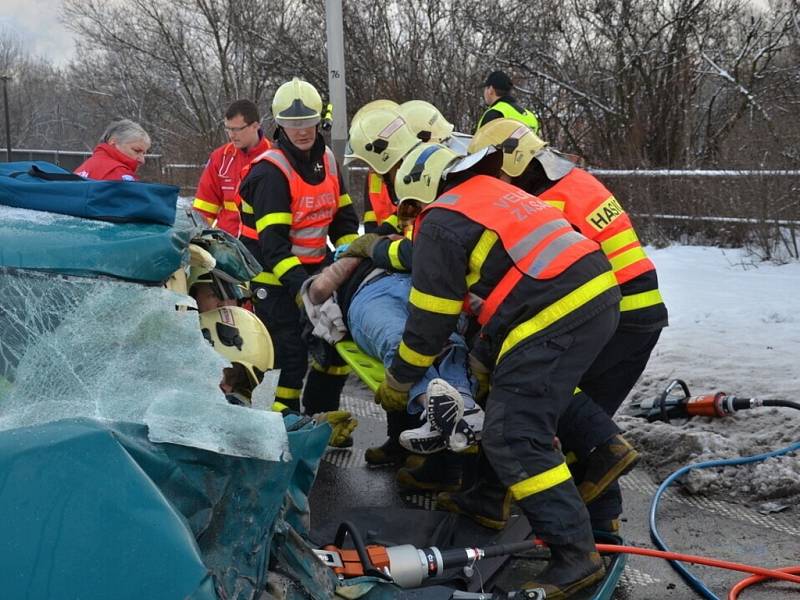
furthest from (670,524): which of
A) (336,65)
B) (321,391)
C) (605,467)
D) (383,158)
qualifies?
(336,65)

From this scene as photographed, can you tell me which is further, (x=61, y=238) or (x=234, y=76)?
(x=234, y=76)

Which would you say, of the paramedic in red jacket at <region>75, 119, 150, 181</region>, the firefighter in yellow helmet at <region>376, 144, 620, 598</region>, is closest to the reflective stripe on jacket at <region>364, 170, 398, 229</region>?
the paramedic in red jacket at <region>75, 119, 150, 181</region>

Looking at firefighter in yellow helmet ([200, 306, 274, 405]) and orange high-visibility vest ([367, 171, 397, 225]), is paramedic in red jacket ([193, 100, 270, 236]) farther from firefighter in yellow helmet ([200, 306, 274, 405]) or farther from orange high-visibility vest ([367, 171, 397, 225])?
firefighter in yellow helmet ([200, 306, 274, 405])

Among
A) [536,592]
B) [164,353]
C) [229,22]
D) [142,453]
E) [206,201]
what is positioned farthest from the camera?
[229,22]

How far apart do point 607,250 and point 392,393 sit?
1.17 meters

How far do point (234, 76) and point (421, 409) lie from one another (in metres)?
22.9

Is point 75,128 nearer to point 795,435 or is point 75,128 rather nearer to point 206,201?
point 206,201

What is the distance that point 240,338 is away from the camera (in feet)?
11.3

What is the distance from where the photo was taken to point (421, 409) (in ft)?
13.1

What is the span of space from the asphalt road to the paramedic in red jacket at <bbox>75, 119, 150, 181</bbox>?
2.54 metres

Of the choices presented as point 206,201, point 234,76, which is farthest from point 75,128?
point 206,201

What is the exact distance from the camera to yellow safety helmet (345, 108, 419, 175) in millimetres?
4914

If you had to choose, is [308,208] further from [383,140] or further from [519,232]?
[519,232]

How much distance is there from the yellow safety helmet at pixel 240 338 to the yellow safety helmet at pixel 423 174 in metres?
1.09
